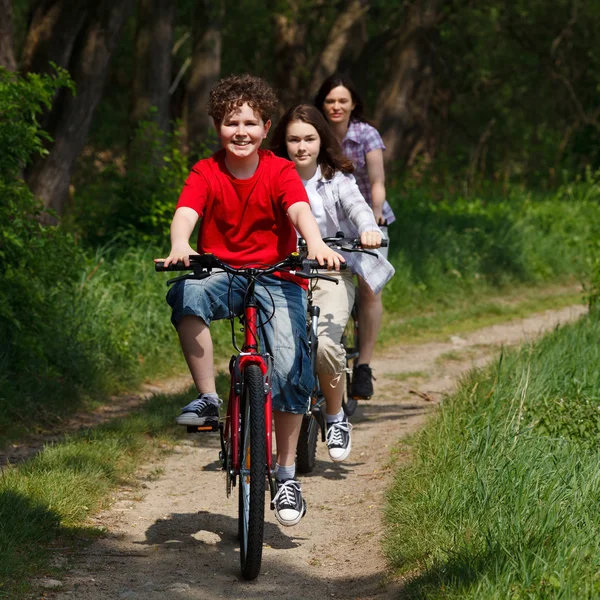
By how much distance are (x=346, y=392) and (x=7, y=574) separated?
10.9 feet

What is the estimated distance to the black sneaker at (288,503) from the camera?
15.5ft

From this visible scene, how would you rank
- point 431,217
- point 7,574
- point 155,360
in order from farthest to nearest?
1. point 431,217
2. point 155,360
3. point 7,574

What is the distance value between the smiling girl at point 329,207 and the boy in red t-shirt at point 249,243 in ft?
3.80

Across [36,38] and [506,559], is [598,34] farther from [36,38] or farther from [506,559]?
[506,559]

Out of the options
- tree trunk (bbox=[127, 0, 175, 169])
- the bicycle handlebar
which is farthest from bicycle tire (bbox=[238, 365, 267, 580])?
tree trunk (bbox=[127, 0, 175, 169])

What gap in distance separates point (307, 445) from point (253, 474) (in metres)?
1.87

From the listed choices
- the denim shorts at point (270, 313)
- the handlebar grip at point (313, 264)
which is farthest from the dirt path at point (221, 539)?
the handlebar grip at point (313, 264)

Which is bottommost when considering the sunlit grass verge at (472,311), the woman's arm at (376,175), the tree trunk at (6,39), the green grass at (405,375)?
the green grass at (405,375)

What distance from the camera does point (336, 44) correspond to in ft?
61.6

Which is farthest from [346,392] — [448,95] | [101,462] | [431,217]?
[448,95]

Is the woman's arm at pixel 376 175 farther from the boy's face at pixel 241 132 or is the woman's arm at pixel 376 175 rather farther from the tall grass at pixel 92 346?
the boy's face at pixel 241 132

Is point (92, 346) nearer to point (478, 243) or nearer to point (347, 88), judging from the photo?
point (347, 88)

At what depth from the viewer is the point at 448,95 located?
99.5ft

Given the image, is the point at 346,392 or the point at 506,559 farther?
the point at 346,392
